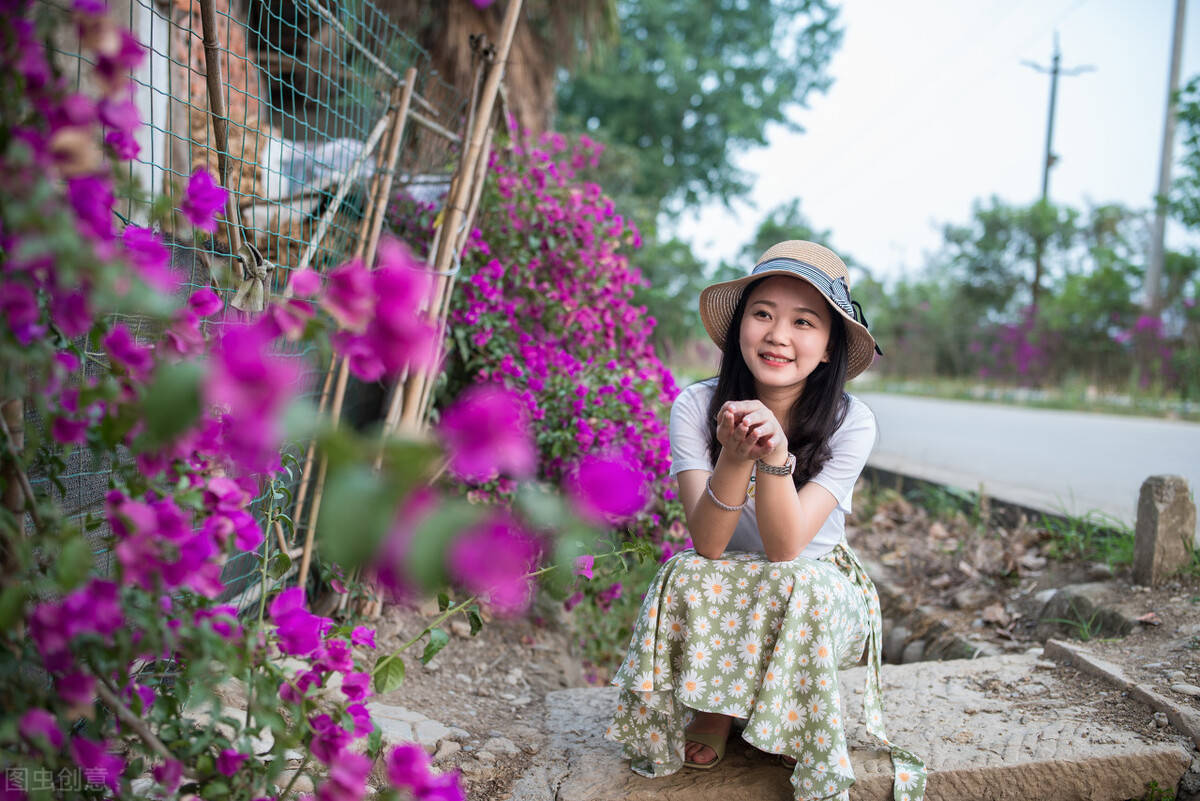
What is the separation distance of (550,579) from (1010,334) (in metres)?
12.9

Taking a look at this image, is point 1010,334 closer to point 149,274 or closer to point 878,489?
point 878,489

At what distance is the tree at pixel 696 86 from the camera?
12125mm

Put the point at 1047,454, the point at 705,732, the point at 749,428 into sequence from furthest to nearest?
the point at 1047,454 → the point at 705,732 → the point at 749,428

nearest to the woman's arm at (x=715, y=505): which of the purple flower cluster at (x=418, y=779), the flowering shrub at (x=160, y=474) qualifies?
the flowering shrub at (x=160, y=474)

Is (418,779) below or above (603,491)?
below

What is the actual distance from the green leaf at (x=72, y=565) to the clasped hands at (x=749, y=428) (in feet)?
3.05

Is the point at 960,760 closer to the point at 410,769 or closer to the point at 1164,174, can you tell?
the point at 410,769

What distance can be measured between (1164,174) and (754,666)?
490 inches

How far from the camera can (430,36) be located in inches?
185

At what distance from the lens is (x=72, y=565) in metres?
0.61

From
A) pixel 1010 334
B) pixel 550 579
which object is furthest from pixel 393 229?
pixel 1010 334

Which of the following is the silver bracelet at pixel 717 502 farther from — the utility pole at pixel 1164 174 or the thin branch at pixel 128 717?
the utility pole at pixel 1164 174

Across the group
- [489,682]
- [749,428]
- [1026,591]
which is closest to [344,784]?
[749,428]

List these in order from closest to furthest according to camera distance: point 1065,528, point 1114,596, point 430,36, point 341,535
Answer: point 341,535 < point 1114,596 < point 1065,528 < point 430,36
